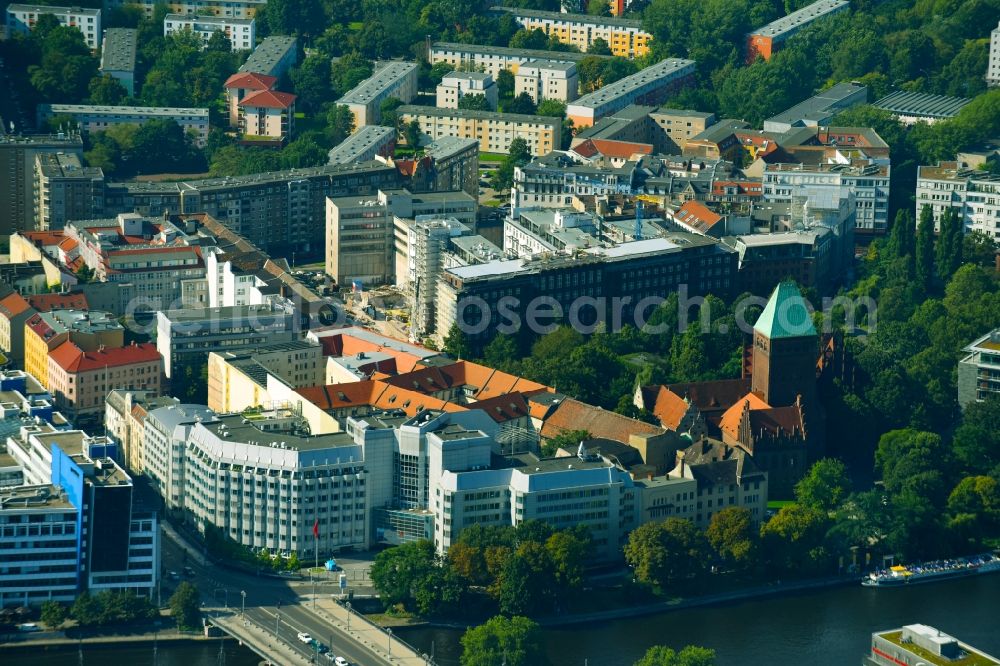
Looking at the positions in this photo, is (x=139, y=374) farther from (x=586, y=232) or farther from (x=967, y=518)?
(x=967, y=518)

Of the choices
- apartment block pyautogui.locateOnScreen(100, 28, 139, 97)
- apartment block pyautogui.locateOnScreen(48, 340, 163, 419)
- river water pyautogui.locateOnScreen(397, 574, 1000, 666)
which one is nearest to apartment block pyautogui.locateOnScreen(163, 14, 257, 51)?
apartment block pyautogui.locateOnScreen(100, 28, 139, 97)

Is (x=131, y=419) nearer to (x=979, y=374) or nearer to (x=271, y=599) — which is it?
(x=271, y=599)

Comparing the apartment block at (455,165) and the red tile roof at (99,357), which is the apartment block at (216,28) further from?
the red tile roof at (99,357)

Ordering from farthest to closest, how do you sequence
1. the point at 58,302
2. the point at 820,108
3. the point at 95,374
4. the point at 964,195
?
1. the point at 820,108
2. the point at 964,195
3. the point at 58,302
4. the point at 95,374

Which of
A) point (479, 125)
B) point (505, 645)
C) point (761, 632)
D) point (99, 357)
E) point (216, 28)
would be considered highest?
point (216, 28)

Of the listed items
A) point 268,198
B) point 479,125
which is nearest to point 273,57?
point 479,125

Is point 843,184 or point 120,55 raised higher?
point 120,55
